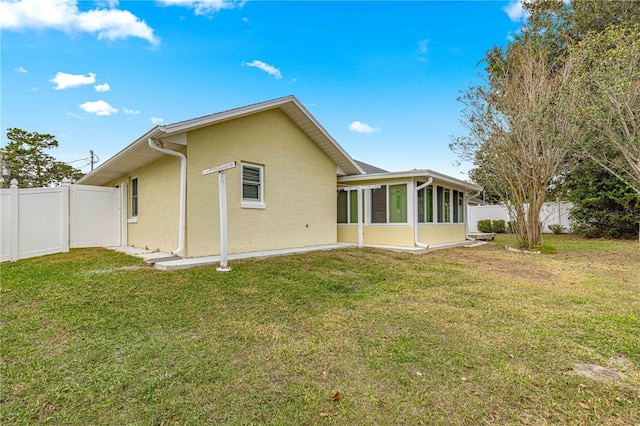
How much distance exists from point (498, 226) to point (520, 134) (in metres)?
12.3

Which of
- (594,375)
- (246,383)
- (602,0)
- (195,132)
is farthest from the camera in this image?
(602,0)

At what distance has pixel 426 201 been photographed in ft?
37.2

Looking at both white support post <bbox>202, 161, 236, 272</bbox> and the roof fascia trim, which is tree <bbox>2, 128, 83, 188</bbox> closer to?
the roof fascia trim

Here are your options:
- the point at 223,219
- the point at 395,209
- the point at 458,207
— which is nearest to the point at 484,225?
the point at 458,207

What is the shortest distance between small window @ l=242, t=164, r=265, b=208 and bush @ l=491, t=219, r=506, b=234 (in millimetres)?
18447

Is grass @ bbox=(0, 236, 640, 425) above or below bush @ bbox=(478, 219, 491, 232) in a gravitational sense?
below

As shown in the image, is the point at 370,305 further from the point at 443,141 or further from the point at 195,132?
the point at 443,141

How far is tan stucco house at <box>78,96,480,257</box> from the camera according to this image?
725cm

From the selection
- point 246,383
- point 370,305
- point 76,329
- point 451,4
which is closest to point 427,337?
point 370,305

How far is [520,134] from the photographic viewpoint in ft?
33.4

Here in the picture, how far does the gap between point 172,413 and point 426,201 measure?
1074 cm

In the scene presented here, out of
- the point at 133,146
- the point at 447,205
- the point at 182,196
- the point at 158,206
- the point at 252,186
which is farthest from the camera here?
the point at 447,205

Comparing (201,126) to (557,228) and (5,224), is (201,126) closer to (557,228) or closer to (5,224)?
(5,224)

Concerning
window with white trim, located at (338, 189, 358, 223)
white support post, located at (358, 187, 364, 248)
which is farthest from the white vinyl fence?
white support post, located at (358, 187, 364, 248)
